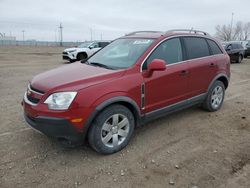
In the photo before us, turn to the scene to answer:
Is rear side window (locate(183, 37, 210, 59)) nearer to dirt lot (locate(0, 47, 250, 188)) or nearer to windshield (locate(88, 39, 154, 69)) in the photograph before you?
windshield (locate(88, 39, 154, 69))

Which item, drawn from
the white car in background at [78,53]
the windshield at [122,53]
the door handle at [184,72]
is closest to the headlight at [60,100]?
the windshield at [122,53]

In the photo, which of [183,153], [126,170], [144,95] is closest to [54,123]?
[126,170]

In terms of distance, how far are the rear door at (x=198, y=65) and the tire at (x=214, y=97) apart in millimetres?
254

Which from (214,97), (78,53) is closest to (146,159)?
(214,97)

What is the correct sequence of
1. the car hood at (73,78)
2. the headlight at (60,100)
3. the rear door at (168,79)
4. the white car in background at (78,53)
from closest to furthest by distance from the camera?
1. the headlight at (60,100)
2. the car hood at (73,78)
3. the rear door at (168,79)
4. the white car in background at (78,53)

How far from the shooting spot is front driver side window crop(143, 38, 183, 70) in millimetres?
4017

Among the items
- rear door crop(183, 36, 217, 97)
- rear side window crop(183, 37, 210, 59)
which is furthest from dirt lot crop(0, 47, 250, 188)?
rear side window crop(183, 37, 210, 59)

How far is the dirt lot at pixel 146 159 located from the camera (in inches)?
117

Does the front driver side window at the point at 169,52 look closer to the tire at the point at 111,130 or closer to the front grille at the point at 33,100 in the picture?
the tire at the point at 111,130

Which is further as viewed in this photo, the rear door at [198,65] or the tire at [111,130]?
the rear door at [198,65]

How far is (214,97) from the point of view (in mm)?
5449

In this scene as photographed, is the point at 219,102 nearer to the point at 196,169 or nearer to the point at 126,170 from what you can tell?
the point at 196,169

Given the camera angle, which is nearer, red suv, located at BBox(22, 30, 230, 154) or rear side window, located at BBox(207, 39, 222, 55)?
red suv, located at BBox(22, 30, 230, 154)

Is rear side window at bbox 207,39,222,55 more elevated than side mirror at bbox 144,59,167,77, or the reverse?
rear side window at bbox 207,39,222,55
